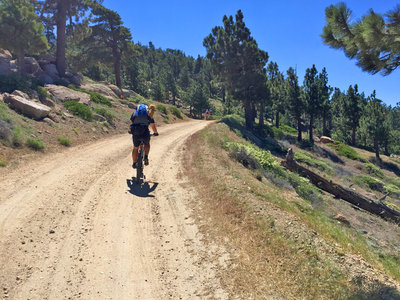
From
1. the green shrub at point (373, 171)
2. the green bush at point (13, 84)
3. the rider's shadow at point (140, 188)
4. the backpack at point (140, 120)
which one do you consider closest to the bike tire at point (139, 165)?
the rider's shadow at point (140, 188)

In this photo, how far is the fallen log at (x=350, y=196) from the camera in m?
13.8

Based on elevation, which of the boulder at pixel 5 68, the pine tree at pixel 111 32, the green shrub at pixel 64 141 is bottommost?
the green shrub at pixel 64 141

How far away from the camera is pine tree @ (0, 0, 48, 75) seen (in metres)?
18.0

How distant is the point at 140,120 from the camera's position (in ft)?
26.3

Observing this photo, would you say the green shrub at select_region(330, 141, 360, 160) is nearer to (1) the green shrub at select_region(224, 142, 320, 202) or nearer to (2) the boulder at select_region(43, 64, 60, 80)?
(1) the green shrub at select_region(224, 142, 320, 202)

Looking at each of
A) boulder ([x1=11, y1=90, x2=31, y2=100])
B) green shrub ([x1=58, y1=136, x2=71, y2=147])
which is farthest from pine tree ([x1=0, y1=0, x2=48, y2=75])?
green shrub ([x1=58, y1=136, x2=71, y2=147])

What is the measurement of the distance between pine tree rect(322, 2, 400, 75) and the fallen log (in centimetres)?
988

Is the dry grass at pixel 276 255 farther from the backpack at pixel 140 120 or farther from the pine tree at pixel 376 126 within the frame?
the pine tree at pixel 376 126

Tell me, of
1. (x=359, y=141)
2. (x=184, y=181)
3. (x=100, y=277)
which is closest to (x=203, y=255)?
(x=100, y=277)

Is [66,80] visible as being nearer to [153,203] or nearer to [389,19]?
[153,203]

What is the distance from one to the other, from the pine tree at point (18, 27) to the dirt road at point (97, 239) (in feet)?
49.9

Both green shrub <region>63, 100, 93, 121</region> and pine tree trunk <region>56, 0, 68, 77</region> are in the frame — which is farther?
pine tree trunk <region>56, 0, 68, 77</region>

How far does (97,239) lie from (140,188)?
304 cm

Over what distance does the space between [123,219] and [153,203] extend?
116 cm
